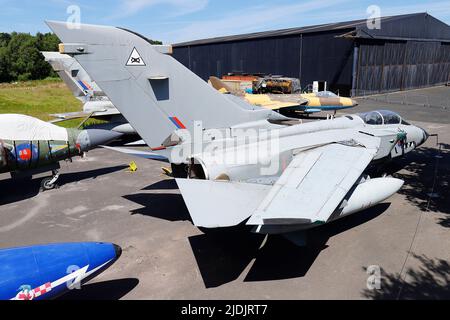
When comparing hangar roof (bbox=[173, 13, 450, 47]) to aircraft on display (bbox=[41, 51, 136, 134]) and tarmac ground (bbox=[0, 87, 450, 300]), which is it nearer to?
aircraft on display (bbox=[41, 51, 136, 134])

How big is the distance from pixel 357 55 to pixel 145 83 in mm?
38909

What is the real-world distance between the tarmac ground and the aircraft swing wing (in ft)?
5.79

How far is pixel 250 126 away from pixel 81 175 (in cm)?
892

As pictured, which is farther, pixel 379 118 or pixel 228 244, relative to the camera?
pixel 379 118

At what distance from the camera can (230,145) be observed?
10648 millimetres

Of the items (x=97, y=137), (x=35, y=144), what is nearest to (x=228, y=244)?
(x=97, y=137)

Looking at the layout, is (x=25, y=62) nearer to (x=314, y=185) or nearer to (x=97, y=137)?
(x=97, y=137)

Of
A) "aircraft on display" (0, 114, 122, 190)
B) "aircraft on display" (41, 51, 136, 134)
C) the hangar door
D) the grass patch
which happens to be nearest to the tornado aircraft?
A: "aircraft on display" (0, 114, 122, 190)

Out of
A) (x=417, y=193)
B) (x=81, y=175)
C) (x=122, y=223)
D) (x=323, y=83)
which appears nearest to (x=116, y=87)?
(x=122, y=223)

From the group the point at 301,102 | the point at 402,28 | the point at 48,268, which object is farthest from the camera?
the point at 402,28

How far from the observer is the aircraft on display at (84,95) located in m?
21.6

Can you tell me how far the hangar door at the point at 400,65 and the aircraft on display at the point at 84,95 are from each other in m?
32.3

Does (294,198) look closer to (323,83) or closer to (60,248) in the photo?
(60,248)
